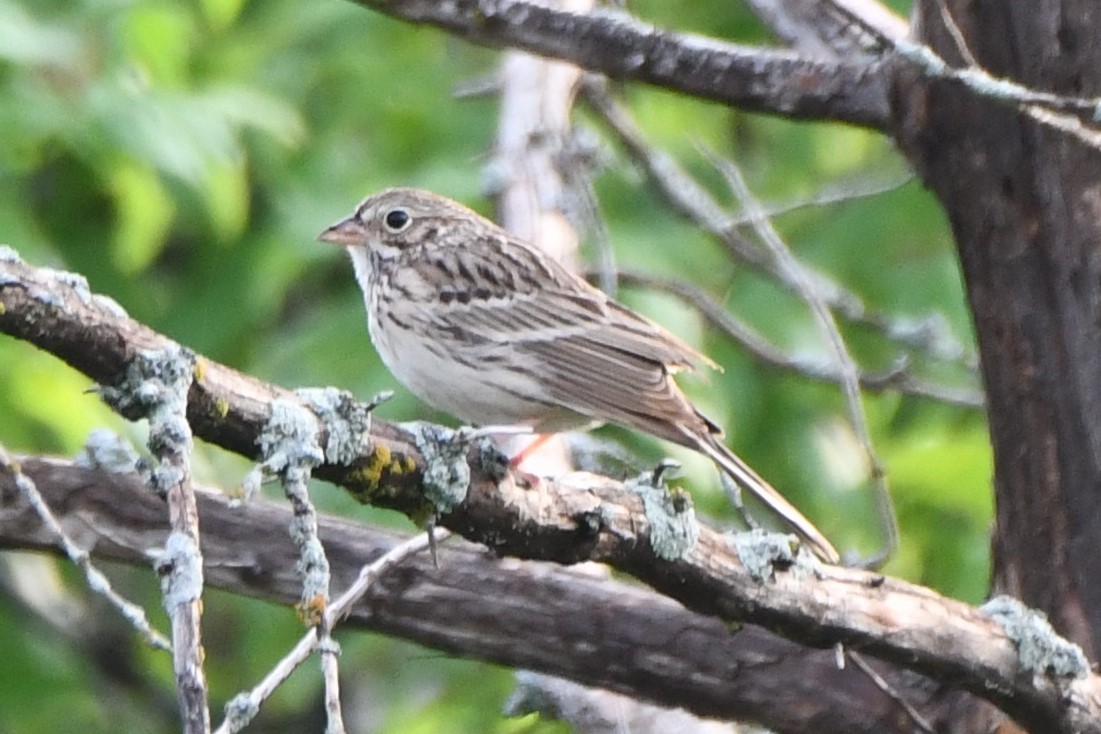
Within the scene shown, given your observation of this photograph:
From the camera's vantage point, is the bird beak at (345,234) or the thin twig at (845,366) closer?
the thin twig at (845,366)

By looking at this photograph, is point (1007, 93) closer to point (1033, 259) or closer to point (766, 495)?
point (1033, 259)

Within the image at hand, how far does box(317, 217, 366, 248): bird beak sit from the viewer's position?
5.45m

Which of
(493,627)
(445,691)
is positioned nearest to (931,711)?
(493,627)

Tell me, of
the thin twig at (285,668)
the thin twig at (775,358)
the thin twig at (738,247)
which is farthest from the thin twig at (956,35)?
the thin twig at (775,358)

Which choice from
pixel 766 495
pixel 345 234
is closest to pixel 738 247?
pixel 345 234

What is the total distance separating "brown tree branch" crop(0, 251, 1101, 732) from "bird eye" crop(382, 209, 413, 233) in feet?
7.12

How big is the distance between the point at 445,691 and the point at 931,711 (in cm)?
301

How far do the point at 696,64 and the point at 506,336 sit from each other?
1296mm

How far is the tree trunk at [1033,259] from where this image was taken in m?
3.57

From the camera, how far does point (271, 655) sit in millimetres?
6191

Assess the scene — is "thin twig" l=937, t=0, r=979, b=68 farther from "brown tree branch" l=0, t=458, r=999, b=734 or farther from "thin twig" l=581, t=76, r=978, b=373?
"thin twig" l=581, t=76, r=978, b=373

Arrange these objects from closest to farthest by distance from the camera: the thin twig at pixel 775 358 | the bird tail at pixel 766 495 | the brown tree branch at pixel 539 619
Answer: the brown tree branch at pixel 539 619
the bird tail at pixel 766 495
the thin twig at pixel 775 358

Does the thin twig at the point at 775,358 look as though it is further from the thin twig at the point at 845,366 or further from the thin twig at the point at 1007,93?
the thin twig at the point at 1007,93

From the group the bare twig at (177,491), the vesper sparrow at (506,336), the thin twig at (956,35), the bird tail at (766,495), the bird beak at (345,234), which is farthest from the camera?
the bird beak at (345,234)
